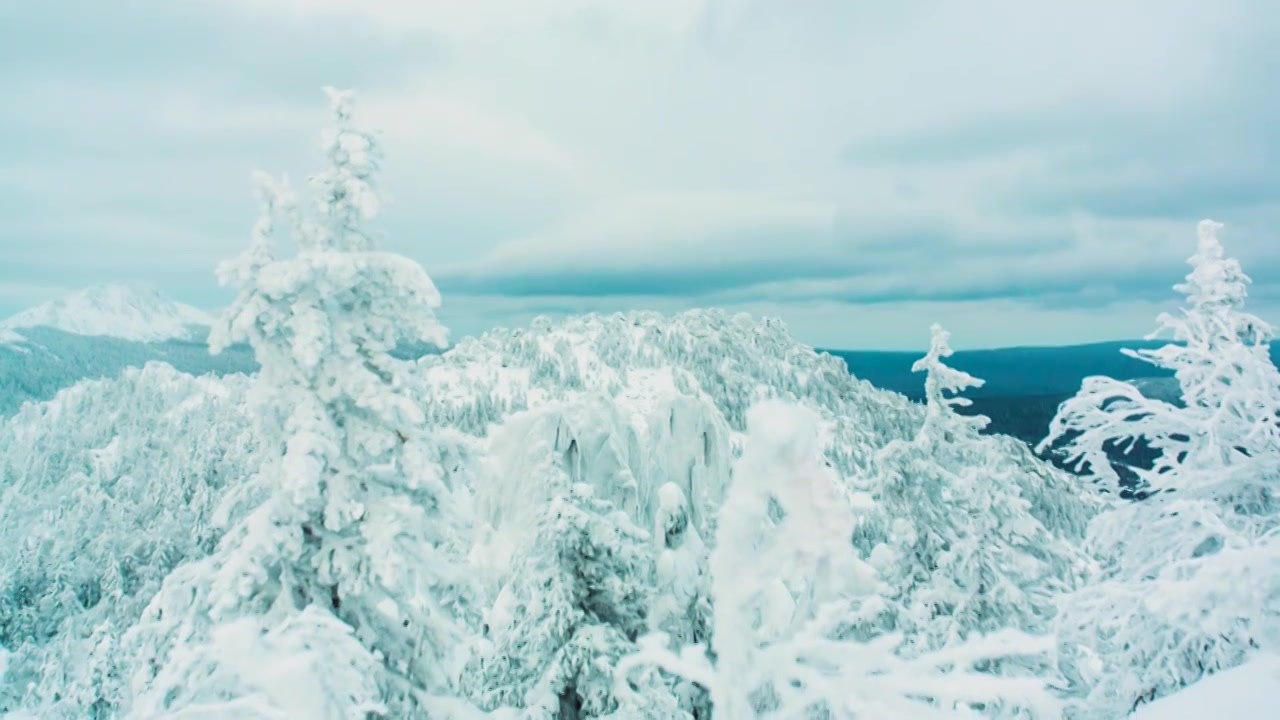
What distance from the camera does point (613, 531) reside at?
33.4 ft

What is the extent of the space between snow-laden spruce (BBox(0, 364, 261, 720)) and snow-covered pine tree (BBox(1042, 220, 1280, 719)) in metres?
10.8

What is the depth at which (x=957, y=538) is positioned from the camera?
531 inches

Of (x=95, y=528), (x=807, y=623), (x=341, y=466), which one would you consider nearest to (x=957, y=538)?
(x=341, y=466)

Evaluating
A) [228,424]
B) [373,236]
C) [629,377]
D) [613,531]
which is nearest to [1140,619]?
[613,531]

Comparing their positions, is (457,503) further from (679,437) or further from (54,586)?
(679,437)

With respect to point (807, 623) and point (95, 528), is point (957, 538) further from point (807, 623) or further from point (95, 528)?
point (95, 528)

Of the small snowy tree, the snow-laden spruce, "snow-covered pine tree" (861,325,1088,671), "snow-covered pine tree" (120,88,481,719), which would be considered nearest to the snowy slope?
the snow-laden spruce

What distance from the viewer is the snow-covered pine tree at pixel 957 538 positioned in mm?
12977

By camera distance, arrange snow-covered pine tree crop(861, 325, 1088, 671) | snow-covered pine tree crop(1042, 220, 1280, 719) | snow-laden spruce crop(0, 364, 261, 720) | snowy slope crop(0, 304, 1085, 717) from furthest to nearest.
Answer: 1. snowy slope crop(0, 304, 1085, 717)
2. snow-laden spruce crop(0, 364, 261, 720)
3. snow-covered pine tree crop(861, 325, 1088, 671)
4. snow-covered pine tree crop(1042, 220, 1280, 719)

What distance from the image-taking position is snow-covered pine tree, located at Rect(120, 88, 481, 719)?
7.58 metres

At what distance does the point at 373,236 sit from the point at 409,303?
3.12 ft

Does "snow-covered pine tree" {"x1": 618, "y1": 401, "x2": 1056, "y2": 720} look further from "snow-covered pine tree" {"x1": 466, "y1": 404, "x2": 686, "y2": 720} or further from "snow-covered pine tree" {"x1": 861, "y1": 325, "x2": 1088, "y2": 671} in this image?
"snow-covered pine tree" {"x1": 861, "y1": 325, "x2": 1088, "y2": 671}

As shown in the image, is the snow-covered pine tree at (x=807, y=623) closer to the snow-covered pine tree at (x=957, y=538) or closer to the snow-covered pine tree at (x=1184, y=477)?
the snow-covered pine tree at (x=1184, y=477)

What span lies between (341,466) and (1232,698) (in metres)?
8.25
